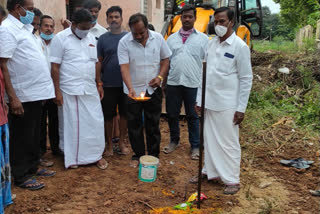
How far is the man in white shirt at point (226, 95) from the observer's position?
317cm

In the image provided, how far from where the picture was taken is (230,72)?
3209 mm

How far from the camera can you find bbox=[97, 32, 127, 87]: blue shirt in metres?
4.14

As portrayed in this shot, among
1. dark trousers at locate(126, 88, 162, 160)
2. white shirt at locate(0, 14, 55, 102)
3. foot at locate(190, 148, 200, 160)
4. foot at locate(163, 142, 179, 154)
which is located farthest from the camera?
foot at locate(163, 142, 179, 154)

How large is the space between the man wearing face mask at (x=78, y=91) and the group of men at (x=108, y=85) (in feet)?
0.04

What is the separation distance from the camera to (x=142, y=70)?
380 cm

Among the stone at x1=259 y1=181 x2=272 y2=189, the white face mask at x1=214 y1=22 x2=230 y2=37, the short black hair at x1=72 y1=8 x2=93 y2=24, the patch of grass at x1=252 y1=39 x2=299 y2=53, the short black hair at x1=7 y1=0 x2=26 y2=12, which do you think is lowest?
the stone at x1=259 y1=181 x2=272 y2=189

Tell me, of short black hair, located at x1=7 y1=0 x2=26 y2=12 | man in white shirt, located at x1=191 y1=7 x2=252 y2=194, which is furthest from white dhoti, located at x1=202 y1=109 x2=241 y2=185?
short black hair, located at x1=7 y1=0 x2=26 y2=12

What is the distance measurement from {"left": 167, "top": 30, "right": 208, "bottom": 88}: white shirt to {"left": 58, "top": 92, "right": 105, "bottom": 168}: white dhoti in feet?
3.98

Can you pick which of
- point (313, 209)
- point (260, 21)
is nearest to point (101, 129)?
point (313, 209)

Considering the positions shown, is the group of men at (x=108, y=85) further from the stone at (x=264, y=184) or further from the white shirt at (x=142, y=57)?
the stone at (x=264, y=184)

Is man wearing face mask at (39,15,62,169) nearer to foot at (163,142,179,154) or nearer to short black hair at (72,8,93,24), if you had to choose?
short black hair at (72,8,93,24)

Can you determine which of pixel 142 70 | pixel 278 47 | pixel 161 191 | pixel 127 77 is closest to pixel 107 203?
pixel 161 191

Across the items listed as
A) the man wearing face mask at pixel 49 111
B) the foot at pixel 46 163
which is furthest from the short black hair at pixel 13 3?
the foot at pixel 46 163

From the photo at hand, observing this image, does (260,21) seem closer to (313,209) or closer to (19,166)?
(313,209)
